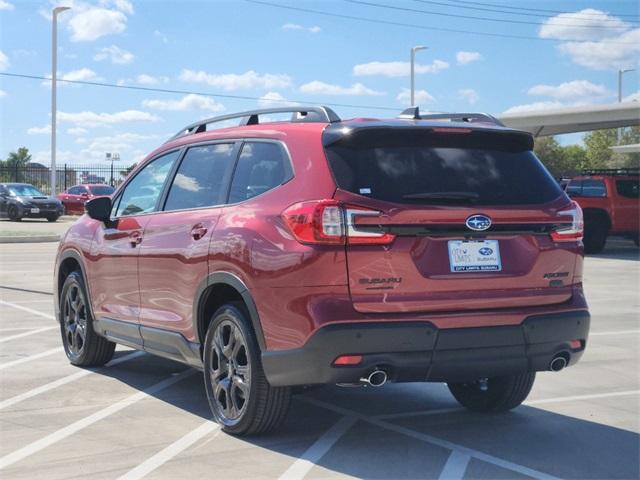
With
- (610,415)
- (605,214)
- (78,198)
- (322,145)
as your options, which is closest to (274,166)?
(322,145)

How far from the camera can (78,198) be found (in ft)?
133

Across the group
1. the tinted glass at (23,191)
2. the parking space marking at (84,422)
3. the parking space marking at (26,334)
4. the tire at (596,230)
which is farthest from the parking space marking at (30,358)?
the tinted glass at (23,191)

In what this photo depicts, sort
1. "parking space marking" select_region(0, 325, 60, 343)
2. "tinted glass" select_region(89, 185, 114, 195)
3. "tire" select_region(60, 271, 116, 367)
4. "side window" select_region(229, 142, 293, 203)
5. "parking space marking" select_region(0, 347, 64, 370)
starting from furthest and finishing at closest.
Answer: "tinted glass" select_region(89, 185, 114, 195) → "parking space marking" select_region(0, 325, 60, 343) → "parking space marking" select_region(0, 347, 64, 370) → "tire" select_region(60, 271, 116, 367) → "side window" select_region(229, 142, 293, 203)

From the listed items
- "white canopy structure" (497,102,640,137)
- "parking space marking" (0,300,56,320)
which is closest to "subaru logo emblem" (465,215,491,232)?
"parking space marking" (0,300,56,320)

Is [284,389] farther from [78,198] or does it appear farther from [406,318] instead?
[78,198]

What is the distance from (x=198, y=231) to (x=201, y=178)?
52 centimetres

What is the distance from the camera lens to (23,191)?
36250 millimetres

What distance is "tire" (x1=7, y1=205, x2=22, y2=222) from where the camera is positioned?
3559 centimetres

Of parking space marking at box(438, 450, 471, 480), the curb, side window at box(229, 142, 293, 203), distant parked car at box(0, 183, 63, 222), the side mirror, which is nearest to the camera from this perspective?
parking space marking at box(438, 450, 471, 480)

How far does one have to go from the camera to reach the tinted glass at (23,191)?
118 ft

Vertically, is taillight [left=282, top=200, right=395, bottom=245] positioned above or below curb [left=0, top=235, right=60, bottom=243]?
above

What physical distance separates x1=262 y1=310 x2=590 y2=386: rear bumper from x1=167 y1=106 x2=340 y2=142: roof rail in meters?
1.35

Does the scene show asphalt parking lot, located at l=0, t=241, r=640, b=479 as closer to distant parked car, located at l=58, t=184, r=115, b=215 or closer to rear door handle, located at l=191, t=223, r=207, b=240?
rear door handle, located at l=191, t=223, r=207, b=240

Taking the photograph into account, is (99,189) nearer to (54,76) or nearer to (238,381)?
(54,76)
